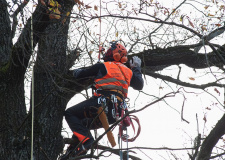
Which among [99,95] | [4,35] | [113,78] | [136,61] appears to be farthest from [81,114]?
[4,35]

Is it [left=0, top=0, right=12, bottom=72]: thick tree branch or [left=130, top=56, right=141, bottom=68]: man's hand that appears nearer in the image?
[left=0, top=0, right=12, bottom=72]: thick tree branch

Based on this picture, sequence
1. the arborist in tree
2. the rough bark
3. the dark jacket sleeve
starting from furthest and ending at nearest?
the dark jacket sleeve < the arborist in tree < the rough bark

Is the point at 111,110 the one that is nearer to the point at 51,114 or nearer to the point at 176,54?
the point at 51,114

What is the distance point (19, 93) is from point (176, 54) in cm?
212

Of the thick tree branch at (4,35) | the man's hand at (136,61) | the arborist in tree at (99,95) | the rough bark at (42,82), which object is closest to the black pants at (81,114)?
the arborist in tree at (99,95)

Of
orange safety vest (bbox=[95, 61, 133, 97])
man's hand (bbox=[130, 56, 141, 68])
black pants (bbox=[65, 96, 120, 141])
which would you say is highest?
man's hand (bbox=[130, 56, 141, 68])

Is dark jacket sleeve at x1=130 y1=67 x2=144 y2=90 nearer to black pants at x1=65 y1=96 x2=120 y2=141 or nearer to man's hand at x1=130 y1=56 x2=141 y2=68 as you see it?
man's hand at x1=130 y1=56 x2=141 y2=68

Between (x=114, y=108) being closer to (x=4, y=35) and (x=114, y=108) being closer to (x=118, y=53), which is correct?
(x=118, y=53)

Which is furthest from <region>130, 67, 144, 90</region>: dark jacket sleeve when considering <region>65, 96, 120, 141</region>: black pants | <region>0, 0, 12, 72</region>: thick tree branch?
<region>0, 0, 12, 72</region>: thick tree branch

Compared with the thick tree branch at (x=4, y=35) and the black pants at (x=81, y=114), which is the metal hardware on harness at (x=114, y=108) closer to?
the black pants at (x=81, y=114)

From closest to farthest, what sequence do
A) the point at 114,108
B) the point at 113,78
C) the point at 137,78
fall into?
the point at 114,108 < the point at 113,78 < the point at 137,78

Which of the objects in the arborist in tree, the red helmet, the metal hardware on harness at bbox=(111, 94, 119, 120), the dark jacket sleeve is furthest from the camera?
the dark jacket sleeve

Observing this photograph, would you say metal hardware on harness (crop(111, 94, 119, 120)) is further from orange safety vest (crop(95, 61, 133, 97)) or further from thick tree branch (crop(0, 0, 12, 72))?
thick tree branch (crop(0, 0, 12, 72))

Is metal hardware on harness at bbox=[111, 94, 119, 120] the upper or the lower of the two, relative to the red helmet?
lower
